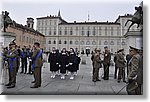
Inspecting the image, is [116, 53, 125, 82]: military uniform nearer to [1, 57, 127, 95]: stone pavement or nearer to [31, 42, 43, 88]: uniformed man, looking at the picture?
[1, 57, 127, 95]: stone pavement

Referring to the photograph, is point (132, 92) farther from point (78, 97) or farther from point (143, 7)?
point (143, 7)

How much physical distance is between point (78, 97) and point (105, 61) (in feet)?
11.8

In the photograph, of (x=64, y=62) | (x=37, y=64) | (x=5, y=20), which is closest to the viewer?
(x=37, y=64)

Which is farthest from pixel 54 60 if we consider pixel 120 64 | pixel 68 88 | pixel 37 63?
pixel 120 64

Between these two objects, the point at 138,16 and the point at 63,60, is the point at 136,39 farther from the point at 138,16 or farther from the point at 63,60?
the point at 63,60

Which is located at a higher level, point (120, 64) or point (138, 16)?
point (138, 16)

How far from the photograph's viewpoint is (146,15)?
4.96m

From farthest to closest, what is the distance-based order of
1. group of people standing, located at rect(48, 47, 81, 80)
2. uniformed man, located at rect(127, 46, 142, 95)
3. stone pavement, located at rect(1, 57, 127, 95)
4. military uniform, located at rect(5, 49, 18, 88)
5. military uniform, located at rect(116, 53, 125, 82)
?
group of people standing, located at rect(48, 47, 81, 80), military uniform, located at rect(116, 53, 125, 82), military uniform, located at rect(5, 49, 18, 88), stone pavement, located at rect(1, 57, 127, 95), uniformed man, located at rect(127, 46, 142, 95)

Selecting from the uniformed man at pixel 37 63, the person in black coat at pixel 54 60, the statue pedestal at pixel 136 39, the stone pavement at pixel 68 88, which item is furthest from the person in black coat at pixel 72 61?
the statue pedestal at pixel 136 39

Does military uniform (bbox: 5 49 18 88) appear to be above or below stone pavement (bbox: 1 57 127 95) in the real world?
above

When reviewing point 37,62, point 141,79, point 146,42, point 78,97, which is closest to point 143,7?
point 146,42

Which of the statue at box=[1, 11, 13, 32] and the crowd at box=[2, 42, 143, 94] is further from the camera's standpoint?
the statue at box=[1, 11, 13, 32]

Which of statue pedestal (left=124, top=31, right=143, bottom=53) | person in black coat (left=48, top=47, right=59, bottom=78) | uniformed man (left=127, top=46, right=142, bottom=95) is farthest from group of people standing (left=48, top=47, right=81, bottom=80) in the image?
uniformed man (left=127, top=46, right=142, bottom=95)

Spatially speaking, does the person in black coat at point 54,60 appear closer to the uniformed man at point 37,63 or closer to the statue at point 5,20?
the uniformed man at point 37,63
